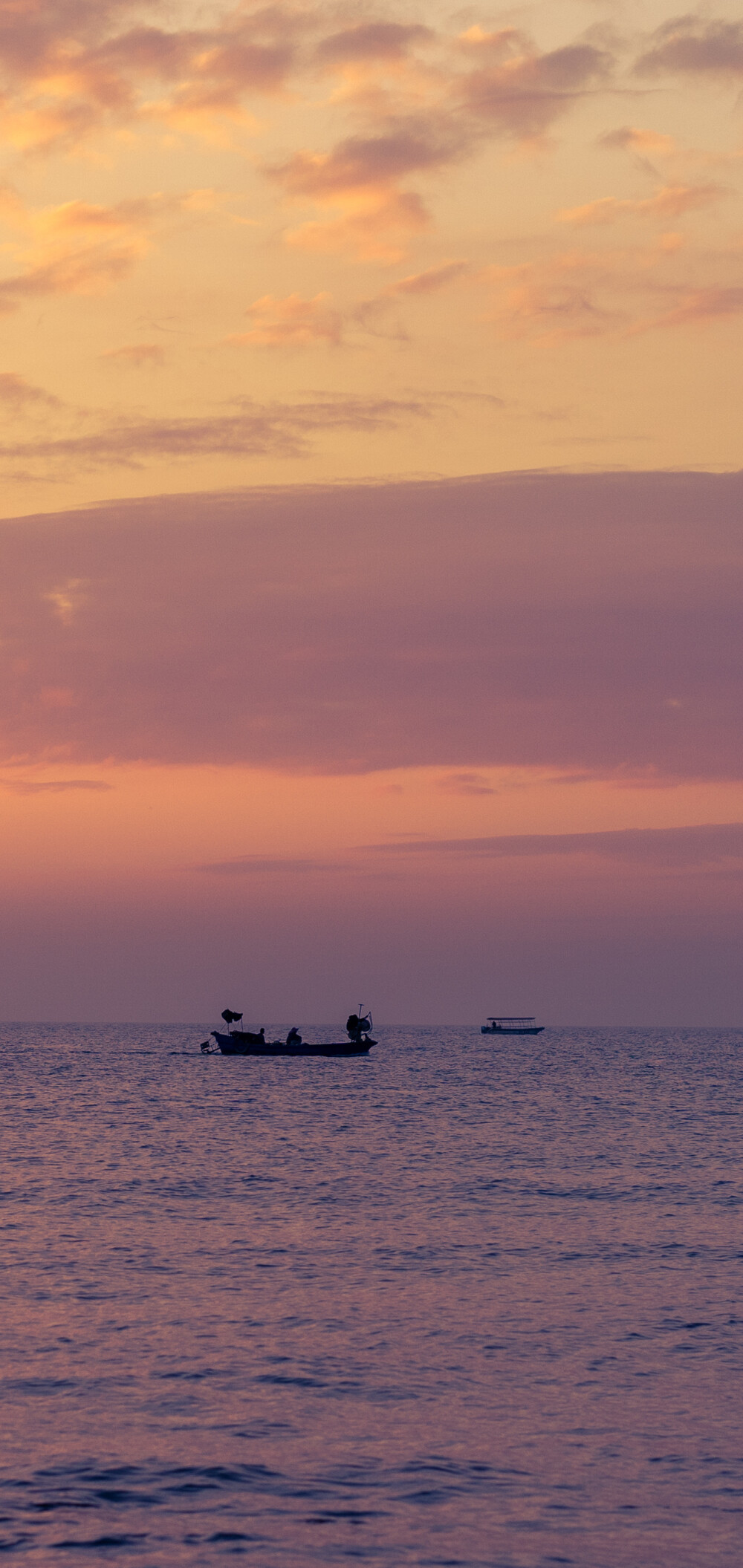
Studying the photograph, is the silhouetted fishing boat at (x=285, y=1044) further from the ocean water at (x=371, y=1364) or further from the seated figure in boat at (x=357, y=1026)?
the ocean water at (x=371, y=1364)

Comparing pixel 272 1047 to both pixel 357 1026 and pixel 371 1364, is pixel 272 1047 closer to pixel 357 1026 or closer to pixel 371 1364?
pixel 357 1026

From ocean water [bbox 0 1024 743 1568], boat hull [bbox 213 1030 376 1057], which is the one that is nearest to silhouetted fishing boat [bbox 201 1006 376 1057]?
boat hull [bbox 213 1030 376 1057]

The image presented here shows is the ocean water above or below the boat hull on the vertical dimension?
above

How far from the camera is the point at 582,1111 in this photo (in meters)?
107

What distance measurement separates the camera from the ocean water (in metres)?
19.0

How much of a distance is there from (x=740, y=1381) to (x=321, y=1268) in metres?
12.9

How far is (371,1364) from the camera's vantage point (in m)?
27.8

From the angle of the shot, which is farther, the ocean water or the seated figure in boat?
the seated figure in boat

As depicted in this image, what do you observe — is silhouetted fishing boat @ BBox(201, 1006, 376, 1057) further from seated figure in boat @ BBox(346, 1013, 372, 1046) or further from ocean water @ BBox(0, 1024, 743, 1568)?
ocean water @ BBox(0, 1024, 743, 1568)

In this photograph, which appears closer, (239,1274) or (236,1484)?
(236,1484)

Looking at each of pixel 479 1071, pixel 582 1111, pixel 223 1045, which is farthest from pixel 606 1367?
pixel 479 1071

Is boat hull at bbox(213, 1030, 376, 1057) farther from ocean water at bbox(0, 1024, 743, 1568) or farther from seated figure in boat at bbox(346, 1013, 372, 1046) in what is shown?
ocean water at bbox(0, 1024, 743, 1568)

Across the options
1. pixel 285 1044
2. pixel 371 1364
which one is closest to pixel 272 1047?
pixel 285 1044

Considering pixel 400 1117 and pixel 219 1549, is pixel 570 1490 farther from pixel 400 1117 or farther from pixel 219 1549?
pixel 400 1117
